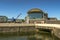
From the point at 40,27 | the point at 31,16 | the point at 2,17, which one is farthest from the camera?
the point at 2,17

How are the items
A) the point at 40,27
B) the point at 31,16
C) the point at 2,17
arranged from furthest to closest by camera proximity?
the point at 2,17
the point at 31,16
the point at 40,27

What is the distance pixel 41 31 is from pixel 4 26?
40.2 ft

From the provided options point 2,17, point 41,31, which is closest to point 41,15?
point 2,17

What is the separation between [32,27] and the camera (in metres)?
45.6

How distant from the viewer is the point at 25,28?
45000 millimetres

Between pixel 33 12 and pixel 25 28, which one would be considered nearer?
pixel 25 28

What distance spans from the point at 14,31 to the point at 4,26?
356cm

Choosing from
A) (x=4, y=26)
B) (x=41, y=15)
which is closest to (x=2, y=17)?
(x=41, y=15)

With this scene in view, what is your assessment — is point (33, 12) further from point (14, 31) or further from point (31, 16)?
point (14, 31)

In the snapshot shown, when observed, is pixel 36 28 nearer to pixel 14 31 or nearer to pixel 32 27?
pixel 32 27

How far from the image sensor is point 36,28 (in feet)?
150

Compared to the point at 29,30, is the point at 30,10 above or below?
above

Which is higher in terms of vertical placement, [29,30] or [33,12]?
[33,12]

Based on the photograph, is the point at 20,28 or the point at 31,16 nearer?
the point at 20,28
